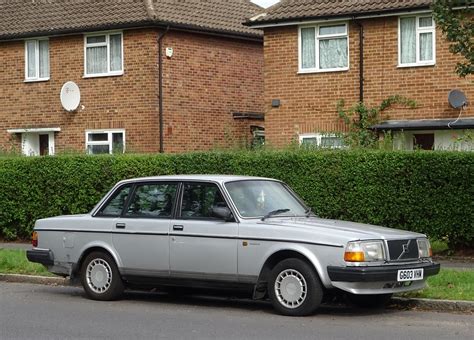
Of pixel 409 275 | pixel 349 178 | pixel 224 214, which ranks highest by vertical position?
pixel 349 178

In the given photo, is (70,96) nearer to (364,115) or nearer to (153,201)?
(364,115)

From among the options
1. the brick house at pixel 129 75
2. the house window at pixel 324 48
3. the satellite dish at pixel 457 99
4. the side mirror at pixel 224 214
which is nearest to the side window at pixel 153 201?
the side mirror at pixel 224 214

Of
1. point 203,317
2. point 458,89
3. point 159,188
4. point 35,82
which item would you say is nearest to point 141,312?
point 203,317

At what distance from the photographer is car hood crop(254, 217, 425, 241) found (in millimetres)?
11117

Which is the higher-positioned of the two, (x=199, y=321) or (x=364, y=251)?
(x=364, y=251)

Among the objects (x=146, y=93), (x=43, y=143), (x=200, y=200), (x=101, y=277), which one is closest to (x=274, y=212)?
(x=200, y=200)

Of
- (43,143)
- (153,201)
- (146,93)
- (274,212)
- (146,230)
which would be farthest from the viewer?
(43,143)

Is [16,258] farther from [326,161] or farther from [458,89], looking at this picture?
[458,89]

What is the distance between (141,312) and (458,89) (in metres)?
13.3

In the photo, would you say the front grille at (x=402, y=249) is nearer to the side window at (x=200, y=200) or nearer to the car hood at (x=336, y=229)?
A: the car hood at (x=336, y=229)

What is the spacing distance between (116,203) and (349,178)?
556cm

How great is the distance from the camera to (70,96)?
93.3 feet

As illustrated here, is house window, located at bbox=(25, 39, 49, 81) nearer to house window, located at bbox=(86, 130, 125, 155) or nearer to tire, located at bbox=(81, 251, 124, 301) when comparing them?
house window, located at bbox=(86, 130, 125, 155)

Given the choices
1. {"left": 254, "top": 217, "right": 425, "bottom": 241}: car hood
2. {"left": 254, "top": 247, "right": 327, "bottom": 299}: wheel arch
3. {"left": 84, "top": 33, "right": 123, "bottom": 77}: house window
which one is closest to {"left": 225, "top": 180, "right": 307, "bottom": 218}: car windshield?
{"left": 254, "top": 217, "right": 425, "bottom": 241}: car hood
